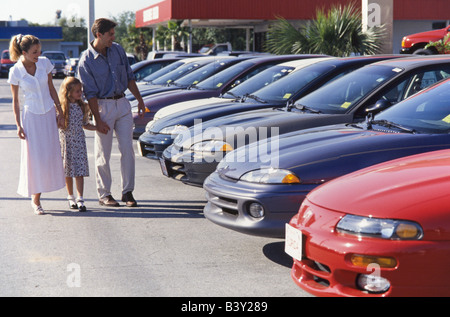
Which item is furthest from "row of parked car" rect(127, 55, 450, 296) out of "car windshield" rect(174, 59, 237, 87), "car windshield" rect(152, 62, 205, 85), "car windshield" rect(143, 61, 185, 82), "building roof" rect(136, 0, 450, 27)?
"building roof" rect(136, 0, 450, 27)

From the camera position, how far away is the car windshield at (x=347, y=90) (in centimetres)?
669

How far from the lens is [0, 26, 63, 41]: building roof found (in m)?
70.3

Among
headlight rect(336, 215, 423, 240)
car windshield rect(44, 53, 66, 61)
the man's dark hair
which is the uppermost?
car windshield rect(44, 53, 66, 61)

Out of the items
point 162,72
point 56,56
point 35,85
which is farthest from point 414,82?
point 56,56

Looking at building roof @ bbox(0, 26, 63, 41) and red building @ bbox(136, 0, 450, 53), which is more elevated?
building roof @ bbox(0, 26, 63, 41)

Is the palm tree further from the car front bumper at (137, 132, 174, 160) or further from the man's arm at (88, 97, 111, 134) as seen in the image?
the man's arm at (88, 97, 111, 134)

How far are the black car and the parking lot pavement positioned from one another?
0.53 m

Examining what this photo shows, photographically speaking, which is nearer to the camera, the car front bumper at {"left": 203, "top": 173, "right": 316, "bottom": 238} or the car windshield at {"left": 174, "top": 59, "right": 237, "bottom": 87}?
the car front bumper at {"left": 203, "top": 173, "right": 316, "bottom": 238}

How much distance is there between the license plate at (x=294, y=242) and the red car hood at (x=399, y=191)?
8.5 inches

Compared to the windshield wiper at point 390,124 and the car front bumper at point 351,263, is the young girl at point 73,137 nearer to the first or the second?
the windshield wiper at point 390,124

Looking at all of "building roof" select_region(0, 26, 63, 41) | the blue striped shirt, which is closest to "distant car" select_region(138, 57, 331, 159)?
the blue striped shirt

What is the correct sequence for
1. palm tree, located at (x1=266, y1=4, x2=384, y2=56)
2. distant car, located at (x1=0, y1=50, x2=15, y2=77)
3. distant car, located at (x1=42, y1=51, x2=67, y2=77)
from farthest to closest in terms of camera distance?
1. distant car, located at (x1=0, y1=50, x2=15, y2=77)
2. distant car, located at (x1=42, y1=51, x2=67, y2=77)
3. palm tree, located at (x1=266, y1=4, x2=384, y2=56)

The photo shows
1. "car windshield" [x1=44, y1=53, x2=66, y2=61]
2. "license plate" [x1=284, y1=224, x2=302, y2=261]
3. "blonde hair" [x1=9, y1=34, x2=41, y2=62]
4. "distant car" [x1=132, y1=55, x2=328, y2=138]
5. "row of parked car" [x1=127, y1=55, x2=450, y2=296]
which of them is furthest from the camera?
"car windshield" [x1=44, y1=53, x2=66, y2=61]

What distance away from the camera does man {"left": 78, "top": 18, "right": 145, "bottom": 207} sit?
689 cm
